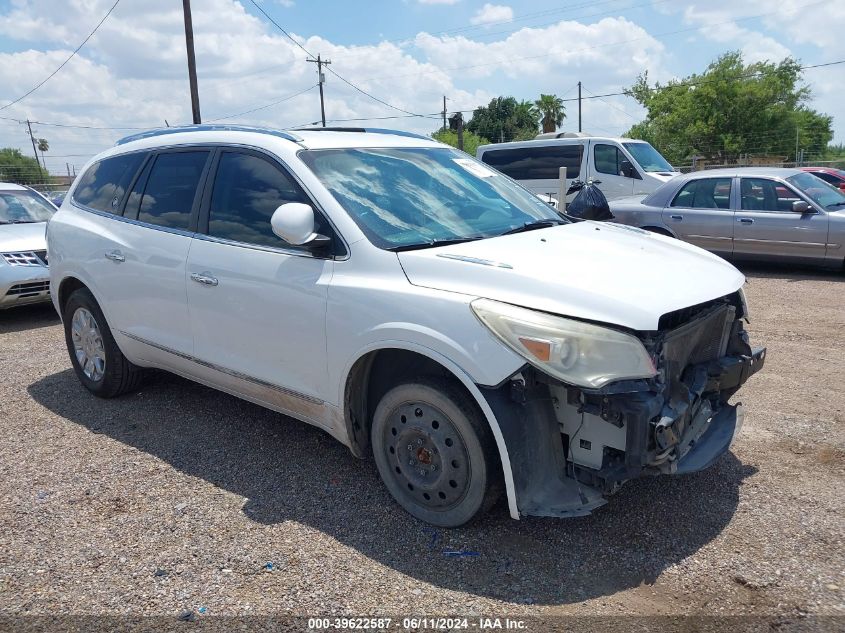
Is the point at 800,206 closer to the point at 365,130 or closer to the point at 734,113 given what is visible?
the point at 365,130

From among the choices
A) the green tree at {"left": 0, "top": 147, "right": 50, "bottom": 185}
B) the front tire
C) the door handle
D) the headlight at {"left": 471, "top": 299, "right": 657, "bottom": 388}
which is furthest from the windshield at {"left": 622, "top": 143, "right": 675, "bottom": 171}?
the green tree at {"left": 0, "top": 147, "right": 50, "bottom": 185}

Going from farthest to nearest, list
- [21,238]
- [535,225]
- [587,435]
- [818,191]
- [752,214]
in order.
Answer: [752,214]
[818,191]
[21,238]
[535,225]
[587,435]

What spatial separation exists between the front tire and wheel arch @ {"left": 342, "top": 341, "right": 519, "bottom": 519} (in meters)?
0.07

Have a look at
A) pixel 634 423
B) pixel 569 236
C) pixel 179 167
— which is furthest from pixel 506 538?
pixel 179 167

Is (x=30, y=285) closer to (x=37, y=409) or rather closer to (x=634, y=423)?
Result: (x=37, y=409)

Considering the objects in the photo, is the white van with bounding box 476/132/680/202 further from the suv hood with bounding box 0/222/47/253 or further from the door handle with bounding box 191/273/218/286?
the door handle with bounding box 191/273/218/286

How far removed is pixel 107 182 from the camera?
5.15 meters

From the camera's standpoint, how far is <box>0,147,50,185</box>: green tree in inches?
1994

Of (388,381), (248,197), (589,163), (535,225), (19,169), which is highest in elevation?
(19,169)

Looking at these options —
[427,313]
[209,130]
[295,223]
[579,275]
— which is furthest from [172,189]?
[579,275]

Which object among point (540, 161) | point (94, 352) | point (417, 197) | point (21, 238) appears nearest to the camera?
point (417, 197)

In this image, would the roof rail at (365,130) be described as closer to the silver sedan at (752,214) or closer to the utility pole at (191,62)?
the silver sedan at (752,214)

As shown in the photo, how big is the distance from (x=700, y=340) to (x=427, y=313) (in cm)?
134

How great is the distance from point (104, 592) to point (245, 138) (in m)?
2.52
